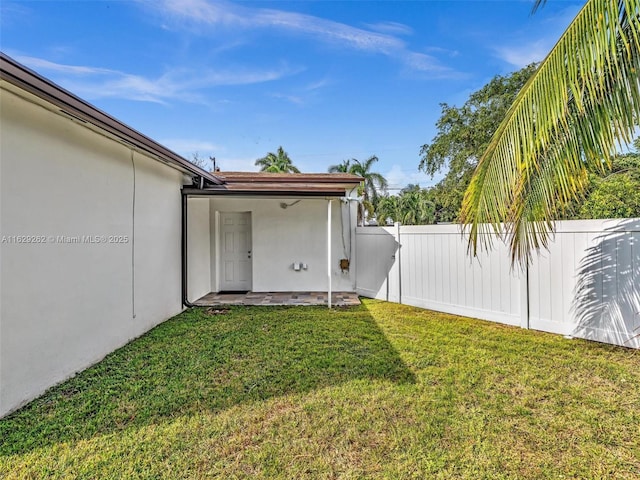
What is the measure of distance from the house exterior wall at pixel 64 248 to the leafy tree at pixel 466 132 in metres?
15.8

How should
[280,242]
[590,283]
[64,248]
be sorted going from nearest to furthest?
[64,248] < [590,283] < [280,242]

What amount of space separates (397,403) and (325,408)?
0.75 meters

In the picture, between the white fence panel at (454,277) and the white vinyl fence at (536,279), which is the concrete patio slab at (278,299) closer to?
the white vinyl fence at (536,279)

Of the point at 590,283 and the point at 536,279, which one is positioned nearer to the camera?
the point at 590,283

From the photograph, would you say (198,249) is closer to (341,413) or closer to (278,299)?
(278,299)

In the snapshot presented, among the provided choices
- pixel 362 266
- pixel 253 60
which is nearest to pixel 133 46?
pixel 253 60

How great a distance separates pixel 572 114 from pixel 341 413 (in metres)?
3.74

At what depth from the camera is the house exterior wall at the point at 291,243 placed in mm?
9828

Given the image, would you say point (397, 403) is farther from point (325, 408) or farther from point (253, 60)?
point (253, 60)

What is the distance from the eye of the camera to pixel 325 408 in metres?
3.34

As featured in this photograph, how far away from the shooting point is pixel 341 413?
3238mm

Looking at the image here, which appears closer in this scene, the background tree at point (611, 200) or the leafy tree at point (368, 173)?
the background tree at point (611, 200)

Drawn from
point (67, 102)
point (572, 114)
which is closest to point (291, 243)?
point (67, 102)

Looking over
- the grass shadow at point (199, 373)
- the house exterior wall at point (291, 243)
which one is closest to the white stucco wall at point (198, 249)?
the house exterior wall at point (291, 243)
